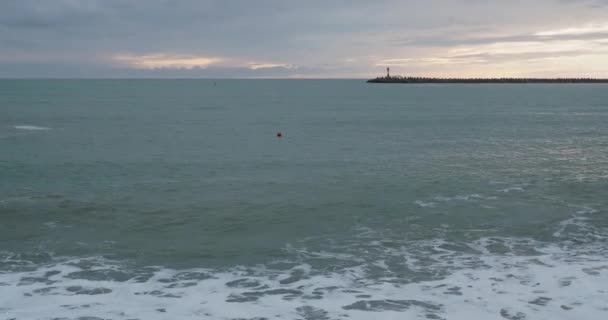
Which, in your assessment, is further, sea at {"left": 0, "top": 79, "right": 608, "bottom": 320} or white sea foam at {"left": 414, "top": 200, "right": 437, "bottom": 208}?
white sea foam at {"left": 414, "top": 200, "right": 437, "bottom": 208}

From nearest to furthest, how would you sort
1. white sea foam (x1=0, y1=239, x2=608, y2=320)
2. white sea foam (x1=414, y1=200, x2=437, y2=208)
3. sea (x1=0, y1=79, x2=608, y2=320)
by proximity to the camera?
1. white sea foam (x1=0, y1=239, x2=608, y2=320)
2. sea (x1=0, y1=79, x2=608, y2=320)
3. white sea foam (x1=414, y1=200, x2=437, y2=208)

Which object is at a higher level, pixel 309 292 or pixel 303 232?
pixel 303 232

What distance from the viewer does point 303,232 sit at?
889 inches

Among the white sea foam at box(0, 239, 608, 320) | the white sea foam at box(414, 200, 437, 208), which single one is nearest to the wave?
the white sea foam at box(0, 239, 608, 320)

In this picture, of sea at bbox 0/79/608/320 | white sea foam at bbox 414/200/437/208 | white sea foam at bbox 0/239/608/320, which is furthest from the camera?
white sea foam at bbox 414/200/437/208

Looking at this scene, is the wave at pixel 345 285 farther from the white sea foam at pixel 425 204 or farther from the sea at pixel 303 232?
the white sea foam at pixel 425 204

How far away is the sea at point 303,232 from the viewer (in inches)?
605

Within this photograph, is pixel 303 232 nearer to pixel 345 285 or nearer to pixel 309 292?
pixel 345 285

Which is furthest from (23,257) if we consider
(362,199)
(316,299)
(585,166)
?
(585,166)

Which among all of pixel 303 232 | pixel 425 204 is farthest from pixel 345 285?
pixel 425 204

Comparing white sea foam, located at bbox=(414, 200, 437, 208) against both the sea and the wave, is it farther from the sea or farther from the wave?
the wave

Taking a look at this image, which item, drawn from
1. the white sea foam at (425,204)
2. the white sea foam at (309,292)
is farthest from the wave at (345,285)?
the white sea foam at (425,204)

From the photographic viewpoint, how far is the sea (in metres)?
15.4

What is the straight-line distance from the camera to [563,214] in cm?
2475
